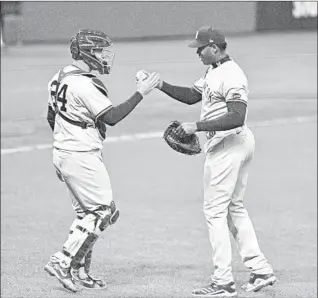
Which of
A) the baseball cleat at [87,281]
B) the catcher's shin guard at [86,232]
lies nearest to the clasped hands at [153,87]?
the catcher's shin guard at [86,232]

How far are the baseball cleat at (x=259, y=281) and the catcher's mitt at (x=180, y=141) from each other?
1.25m

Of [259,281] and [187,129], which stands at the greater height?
[187,129]

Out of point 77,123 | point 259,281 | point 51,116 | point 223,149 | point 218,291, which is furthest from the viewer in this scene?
point 259,281

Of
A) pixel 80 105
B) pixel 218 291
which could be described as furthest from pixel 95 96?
pixel 218 291

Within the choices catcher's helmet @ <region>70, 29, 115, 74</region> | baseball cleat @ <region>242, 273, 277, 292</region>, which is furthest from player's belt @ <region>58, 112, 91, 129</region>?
baseball cleat @ <region>242, 273, 277, 292</region>

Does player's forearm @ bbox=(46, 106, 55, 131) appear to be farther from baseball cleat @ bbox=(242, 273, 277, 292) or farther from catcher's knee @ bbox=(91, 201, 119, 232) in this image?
baseball cleat @ bbox=(242, 273, 277, 292)

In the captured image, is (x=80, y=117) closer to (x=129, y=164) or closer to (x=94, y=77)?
(x=94, y=77)

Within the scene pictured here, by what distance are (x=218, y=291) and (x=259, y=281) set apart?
0.33 metres

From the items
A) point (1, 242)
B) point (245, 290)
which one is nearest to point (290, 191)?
point (1, 242)

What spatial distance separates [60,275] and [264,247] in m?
17.9

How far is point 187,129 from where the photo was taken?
17.6 ft

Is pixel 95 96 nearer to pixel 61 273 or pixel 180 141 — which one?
pixel 180 141

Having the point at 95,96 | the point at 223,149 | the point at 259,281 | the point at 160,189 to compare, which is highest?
the point at 95,96

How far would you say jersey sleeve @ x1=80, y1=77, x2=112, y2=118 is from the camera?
5.20m
